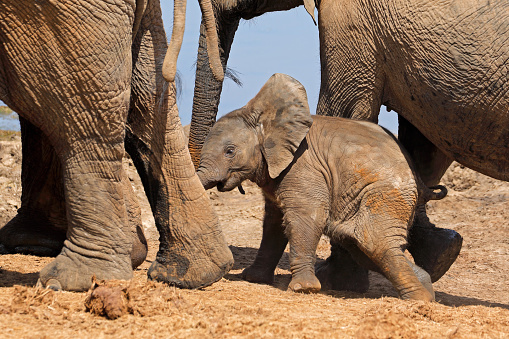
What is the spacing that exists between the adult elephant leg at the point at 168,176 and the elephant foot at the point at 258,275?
0.91 metres

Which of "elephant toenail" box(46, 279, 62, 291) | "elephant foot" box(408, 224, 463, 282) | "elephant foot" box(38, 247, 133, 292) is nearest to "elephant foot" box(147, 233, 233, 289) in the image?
"elephant foot" box(38, 247, 133, 292)

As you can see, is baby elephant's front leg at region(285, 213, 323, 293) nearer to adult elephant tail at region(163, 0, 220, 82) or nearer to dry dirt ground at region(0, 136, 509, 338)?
dry dirt ground at region(0, 136, 509, 338)

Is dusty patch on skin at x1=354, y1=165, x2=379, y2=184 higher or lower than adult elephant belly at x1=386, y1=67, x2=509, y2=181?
lower

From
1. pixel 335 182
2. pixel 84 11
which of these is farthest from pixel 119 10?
pixel 335 182

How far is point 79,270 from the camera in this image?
Answer: 10.6ft

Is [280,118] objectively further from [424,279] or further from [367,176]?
[424,279]

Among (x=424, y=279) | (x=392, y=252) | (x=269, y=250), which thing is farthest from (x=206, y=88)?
(x=424, y=279)

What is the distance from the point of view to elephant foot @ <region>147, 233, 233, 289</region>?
148 inches

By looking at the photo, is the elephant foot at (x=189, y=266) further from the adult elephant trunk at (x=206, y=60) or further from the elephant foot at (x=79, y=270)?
the adult elephant trunk at (x=206, y=60)

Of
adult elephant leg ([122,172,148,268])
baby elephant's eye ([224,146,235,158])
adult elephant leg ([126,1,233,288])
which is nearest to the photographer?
adult elephant leg ([126,1,233,288])

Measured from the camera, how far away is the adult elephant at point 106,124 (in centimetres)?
306

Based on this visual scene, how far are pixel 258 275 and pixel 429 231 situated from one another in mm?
1119

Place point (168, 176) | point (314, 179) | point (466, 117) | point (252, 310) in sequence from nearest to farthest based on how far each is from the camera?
point (252, 310)
point (168, 176)
point (466, 117)
point (314, 179)

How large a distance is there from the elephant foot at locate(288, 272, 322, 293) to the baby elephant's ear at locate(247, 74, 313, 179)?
596mm
